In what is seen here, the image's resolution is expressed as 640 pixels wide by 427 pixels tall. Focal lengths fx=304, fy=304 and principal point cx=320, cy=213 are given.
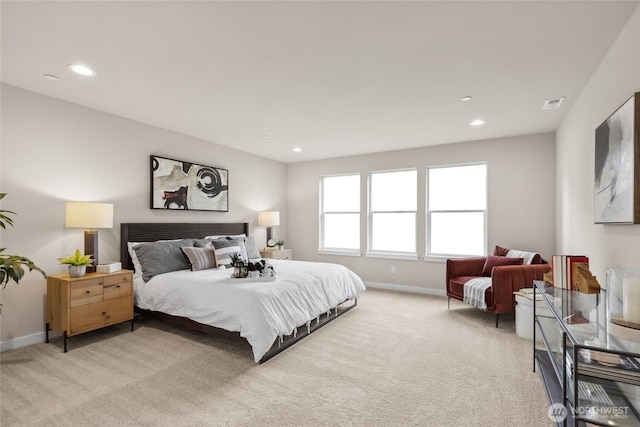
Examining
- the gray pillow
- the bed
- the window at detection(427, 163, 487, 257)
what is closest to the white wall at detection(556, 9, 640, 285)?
the window at detection(427, 163, 487, 257)

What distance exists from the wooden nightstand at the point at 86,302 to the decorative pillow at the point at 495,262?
14.8 feet

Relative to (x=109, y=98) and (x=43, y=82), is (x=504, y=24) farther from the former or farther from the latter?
(x=43, y=82)

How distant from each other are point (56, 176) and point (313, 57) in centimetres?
299

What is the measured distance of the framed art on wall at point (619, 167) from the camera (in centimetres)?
175

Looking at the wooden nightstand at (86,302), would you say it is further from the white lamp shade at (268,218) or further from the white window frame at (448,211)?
the white window frame at (448,211)

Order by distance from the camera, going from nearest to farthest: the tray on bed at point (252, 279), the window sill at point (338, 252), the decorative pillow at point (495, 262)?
the tray on bed at point (252, 279), the decorative pillow at point (495, 262), the window sill at point (338, 252)

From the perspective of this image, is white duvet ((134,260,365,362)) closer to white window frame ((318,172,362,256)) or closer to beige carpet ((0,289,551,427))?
beige carpet ((0,289,551,427))

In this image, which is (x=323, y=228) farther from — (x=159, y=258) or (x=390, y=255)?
(x=159, y=258)

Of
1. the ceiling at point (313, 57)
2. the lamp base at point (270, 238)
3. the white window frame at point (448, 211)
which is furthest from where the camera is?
the lamp base at point (270, 238)

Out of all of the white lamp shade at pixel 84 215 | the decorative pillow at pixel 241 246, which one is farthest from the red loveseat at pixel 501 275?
the white lamp shade at pixel 84 215

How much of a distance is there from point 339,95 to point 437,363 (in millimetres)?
2691

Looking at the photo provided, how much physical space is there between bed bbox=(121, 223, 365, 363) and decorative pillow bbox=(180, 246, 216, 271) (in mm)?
14

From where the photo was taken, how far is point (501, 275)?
3.53 m

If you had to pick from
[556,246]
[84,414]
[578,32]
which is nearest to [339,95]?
[578,32]
